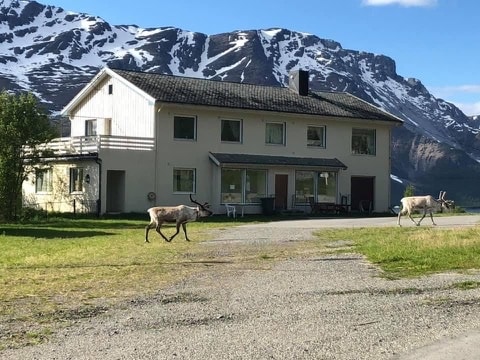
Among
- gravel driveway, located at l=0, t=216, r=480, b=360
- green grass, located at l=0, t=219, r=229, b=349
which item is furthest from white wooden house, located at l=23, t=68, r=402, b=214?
gravel driveway, located at l=0, t=216, r=480, b=360

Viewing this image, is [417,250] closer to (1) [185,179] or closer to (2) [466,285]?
(2) [466,285]

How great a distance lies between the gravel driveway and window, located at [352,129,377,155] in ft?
94.4

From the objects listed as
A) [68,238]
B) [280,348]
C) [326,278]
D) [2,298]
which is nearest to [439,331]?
[280,348]

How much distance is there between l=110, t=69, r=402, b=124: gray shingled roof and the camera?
117 ft

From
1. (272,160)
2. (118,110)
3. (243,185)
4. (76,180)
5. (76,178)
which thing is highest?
(118,110)

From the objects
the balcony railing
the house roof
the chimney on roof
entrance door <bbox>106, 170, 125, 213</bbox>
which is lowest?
entrance door <bbox>106, 170, 125, 213</bbox>

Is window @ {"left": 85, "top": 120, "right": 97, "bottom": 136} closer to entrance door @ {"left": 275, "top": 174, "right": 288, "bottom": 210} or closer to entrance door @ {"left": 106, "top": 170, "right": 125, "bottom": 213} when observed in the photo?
entrance door @ {"left": 106, "top": 170, "right": 125, "bottom": 213}

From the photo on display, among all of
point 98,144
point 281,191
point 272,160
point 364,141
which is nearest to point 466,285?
point 98,144

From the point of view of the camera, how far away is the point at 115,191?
3459cm

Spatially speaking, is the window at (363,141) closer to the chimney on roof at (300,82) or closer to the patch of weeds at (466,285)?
the chimney on roof at (300,82)

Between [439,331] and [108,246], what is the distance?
1145 centimetres

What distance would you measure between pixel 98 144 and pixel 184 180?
4943 mm

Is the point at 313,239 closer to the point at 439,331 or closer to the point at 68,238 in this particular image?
the point at 68,238

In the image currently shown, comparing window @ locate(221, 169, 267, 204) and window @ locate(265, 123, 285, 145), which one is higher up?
window @ locate(265, 123, 285, 145)
